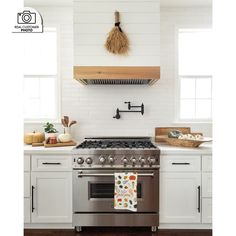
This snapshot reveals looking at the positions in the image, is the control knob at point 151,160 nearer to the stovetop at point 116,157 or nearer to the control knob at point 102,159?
the stovetop at point 116,157

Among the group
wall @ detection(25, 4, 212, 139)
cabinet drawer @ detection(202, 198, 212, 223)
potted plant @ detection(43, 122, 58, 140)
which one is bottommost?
cabinet drawer @ detection(202, 198, 212, 223)

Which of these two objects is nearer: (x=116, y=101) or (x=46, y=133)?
(x=46, y=133)

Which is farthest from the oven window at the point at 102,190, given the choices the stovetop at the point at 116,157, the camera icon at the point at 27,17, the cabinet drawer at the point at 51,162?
the camera icon at the point at 27,17

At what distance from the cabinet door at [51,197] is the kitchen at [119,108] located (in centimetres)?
1

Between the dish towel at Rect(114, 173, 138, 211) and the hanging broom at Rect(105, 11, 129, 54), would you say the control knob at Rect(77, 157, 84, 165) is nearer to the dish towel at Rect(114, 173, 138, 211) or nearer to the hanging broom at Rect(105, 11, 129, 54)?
the dish towel at Rect(114, 173, 138, 211)

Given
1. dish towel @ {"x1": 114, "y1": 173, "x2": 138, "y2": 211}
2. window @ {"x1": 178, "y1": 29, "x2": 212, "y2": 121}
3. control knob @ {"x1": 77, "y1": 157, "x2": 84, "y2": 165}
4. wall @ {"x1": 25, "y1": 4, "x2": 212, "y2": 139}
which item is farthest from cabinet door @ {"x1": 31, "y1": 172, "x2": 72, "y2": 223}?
window @ {"x1": 178, "y1": 29, "x2": 212, "y2": 121}

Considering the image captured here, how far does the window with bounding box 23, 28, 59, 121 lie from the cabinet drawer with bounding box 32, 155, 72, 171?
0.86m

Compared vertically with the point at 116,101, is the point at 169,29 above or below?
above

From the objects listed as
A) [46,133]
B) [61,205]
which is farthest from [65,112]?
[61,205]

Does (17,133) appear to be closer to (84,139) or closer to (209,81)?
(84,139)

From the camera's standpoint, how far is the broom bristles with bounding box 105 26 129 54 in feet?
10.0

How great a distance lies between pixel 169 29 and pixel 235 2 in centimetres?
323

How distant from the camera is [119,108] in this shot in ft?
12.1

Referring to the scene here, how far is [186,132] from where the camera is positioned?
3643 millimetres
